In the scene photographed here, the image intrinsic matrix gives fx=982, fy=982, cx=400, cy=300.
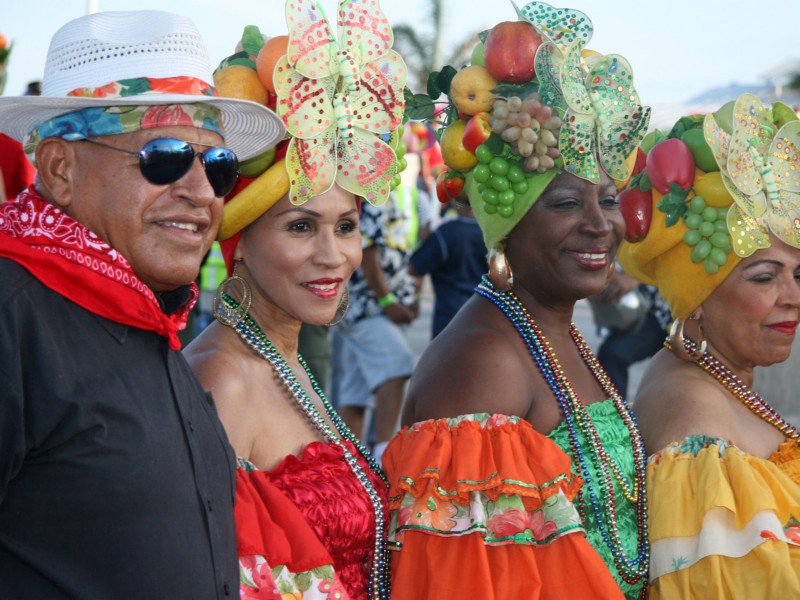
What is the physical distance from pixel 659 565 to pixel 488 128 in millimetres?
1489

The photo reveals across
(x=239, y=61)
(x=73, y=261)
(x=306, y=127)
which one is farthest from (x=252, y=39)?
(x=73, y=261)

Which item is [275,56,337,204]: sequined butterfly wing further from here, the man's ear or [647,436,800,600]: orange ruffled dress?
[647,436,800,600]: orange ruffled dress

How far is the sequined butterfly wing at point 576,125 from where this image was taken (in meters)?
3.15

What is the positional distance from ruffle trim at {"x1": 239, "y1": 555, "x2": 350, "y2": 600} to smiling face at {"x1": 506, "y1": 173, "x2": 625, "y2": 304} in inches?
48.7

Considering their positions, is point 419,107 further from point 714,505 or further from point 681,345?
point 714,505

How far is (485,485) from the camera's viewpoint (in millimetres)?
2770

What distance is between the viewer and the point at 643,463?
128 inches

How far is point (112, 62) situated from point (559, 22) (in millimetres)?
1733

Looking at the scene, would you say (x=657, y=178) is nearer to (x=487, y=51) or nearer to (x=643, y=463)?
(x=487, y=51)

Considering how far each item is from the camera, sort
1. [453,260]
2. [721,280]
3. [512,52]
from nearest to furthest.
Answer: [512,52] < [721,280] < [453,260]

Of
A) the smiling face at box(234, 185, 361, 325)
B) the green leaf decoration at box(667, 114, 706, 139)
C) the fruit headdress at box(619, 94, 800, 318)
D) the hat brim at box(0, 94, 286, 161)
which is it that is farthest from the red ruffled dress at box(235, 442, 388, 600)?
the green leaf decoration at box(667, 114, 706, 139)

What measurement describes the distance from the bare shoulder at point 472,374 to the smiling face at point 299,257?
14.7 inches

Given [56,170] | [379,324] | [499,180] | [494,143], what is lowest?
[379,324]

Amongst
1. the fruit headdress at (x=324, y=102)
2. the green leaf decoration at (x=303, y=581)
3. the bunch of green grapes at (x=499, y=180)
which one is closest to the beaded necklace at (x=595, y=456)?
the bunch of green grapes at (x=499, y=180)
